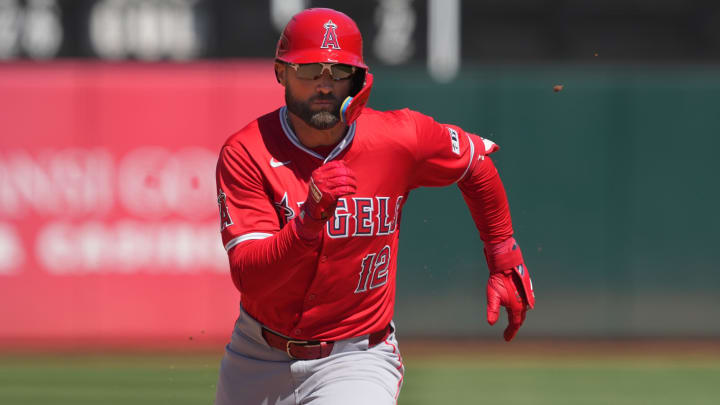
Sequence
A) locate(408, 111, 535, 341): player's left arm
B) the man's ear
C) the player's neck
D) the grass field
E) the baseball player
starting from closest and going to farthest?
1. the baseball player
2. the player's neck
3. the man's ear
4. locate(408, 111, 535, 341): player's left arm
5. the grass field

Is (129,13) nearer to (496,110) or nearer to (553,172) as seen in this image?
(496,110)

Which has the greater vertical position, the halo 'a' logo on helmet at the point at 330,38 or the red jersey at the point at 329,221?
the halo 'a' logo on helmet at the point at 330,38

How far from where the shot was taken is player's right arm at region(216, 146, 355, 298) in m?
2.54

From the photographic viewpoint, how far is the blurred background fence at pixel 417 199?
7.27 m

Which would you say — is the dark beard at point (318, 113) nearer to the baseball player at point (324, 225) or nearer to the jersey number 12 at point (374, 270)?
the baseball player at point (324, 225)

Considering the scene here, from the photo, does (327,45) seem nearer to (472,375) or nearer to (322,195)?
(322,195)

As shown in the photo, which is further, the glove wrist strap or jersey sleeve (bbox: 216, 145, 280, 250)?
the glove wrist strap

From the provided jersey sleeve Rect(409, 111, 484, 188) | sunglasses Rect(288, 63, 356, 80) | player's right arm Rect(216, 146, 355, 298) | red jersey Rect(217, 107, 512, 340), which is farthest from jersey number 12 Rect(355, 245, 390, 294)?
sunglasses Rect(288, 63, 356, 80)

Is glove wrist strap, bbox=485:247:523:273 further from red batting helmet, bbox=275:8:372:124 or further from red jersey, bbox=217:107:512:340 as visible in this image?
red batting helmet, bbox=275:8:372:124

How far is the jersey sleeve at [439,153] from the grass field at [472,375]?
2722mm

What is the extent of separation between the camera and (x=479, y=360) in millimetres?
7078

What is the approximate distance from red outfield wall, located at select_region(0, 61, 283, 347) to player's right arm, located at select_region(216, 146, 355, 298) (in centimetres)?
440

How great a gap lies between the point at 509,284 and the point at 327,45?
1.15 meters

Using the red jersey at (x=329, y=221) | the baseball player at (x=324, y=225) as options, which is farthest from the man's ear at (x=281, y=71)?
the red jersey at (x=329, y=221)
